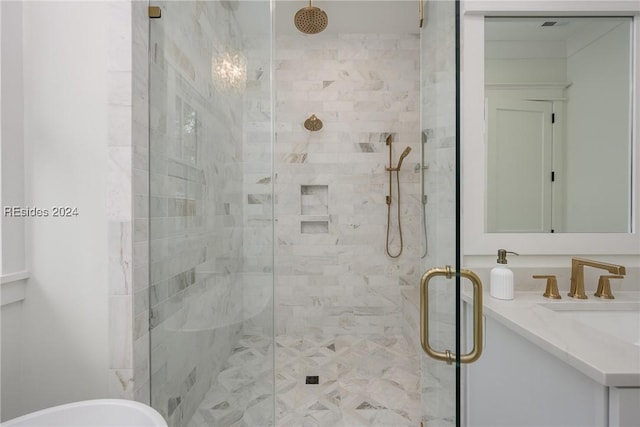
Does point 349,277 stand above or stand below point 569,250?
below

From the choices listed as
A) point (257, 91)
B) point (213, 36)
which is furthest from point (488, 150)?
point (213, 36)

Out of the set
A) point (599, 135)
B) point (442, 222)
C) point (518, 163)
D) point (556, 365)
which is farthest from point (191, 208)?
point (599, 135)

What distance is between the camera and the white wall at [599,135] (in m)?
1.44

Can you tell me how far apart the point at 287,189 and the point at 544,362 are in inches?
85.5

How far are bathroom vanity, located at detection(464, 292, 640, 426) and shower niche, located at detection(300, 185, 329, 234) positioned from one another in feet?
5.38

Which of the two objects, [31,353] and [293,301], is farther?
[293,301]

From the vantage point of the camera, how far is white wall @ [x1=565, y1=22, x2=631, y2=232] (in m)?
1.44

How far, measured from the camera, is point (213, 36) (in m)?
1.06

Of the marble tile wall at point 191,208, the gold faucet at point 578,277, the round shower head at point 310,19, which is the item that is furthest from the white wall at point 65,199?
the gold faucet at point 578,277

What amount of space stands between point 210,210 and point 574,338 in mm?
1295

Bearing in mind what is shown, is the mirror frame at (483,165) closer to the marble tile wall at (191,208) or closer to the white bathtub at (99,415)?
the marble tile wall at (191,208)

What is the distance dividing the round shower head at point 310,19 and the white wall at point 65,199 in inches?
53.1

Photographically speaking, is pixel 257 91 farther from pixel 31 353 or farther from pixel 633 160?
pixel 633 160

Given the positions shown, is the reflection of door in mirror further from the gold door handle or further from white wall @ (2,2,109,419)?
white wall @ (2,2,109,419)
